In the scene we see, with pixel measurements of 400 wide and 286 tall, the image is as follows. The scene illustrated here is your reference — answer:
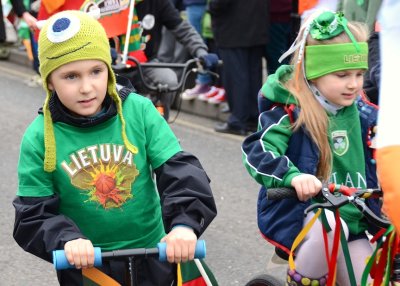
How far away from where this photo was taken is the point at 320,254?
3812 millimetres

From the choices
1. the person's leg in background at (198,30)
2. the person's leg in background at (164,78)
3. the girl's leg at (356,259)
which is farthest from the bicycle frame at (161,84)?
the person's leg in background at (198,30)

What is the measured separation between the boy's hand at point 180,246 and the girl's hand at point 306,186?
53 cm

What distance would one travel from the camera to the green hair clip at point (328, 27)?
391 centimetres

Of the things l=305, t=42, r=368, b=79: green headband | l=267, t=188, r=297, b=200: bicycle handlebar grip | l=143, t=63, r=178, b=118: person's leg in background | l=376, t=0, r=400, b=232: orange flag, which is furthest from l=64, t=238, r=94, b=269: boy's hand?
l=143, t=63, r=178, b=118: person's leg in background

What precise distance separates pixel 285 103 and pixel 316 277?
0.73 metres

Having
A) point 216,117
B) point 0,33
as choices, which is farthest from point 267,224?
point 216,117

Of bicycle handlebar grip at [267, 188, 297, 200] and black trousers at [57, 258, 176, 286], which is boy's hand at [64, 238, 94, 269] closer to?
black trousers at [57, 258, 176, 286]

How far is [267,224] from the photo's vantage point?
3904 millimetres

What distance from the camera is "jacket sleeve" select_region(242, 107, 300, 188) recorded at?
11.9 feet

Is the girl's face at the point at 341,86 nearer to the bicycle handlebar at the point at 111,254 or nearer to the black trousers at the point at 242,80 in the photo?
the bicycle handlebar at the point at 111,254

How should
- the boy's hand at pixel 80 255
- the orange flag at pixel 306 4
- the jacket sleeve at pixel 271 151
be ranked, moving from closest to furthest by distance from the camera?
the boy's hand at pixel 80 255 < the jacket sleeve at pixel 271 151 < the orange flag at pixel 306 4

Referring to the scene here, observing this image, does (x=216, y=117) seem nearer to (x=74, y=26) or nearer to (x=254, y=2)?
(x=254, y=2)

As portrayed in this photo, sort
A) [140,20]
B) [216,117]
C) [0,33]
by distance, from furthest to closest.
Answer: [216,117]
[0,33]
[140,20]

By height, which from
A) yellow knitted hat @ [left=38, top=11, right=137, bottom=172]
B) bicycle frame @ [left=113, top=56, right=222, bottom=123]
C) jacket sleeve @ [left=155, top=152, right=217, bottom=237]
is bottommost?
bicycle frame @ [left=113, top=56, right=222, bottom=123]
